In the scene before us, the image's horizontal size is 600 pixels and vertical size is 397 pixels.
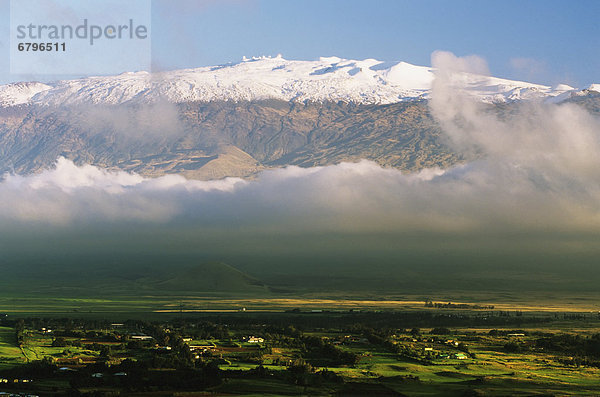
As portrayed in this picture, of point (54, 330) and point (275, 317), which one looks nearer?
point (54, 330)

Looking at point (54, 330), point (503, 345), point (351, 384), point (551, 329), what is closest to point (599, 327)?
point (551, 329)

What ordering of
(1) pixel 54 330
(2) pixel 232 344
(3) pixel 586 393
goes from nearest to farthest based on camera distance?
(3) pixel 586 393 < (2) pixel 232 344 < (1) pixel 54 330

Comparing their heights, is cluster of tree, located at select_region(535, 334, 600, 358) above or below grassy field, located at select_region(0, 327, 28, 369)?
below

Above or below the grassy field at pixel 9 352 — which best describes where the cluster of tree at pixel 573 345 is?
below

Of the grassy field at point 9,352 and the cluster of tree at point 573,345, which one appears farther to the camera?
the cluster of tree at point 573,345

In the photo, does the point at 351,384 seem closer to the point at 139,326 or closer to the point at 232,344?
the point at 232,344

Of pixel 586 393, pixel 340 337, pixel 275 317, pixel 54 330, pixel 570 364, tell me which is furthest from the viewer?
pixel 275 317

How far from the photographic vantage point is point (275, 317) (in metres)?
181

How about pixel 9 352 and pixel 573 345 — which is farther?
pixel 573 345

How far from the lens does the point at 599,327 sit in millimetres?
159000

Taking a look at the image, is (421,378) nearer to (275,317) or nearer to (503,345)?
(503,345)

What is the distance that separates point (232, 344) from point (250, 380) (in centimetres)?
3377

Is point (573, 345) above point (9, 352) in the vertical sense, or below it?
below

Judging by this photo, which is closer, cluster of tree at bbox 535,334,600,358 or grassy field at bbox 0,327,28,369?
grassy field at bbox 0,327,28,369
